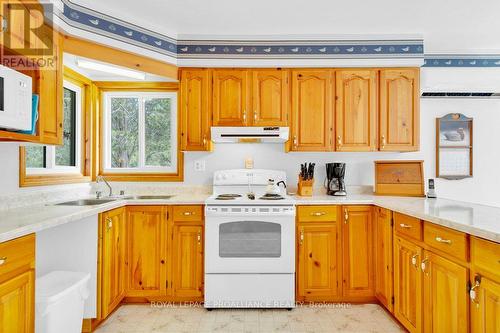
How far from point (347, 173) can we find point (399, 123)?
75 centimetres

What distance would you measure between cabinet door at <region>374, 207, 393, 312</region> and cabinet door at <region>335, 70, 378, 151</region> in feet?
2.39

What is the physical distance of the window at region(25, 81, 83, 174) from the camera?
8.87 ft

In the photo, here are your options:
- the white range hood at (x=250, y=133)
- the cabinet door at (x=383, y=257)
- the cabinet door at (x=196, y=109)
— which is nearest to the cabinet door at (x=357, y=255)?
the cabinet door at (x=383, y=257)

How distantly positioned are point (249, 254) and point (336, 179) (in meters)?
1.25

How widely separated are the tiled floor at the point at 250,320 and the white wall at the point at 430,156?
1.33m

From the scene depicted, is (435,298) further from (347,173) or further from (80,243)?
(80,243)

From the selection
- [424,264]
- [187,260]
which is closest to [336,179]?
[424,264]

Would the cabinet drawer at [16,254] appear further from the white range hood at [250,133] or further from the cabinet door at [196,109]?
the white range hood at [250,133]

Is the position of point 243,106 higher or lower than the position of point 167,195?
higher

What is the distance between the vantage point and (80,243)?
2.24 meters

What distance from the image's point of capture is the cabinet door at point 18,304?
1320 mm

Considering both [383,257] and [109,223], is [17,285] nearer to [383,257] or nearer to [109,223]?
[109,223]

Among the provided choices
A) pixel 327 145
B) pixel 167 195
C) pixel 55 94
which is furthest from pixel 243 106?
pixel 55 94

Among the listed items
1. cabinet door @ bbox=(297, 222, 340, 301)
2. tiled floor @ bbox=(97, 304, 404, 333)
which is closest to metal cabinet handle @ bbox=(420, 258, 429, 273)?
tiled floor @ bbox=(97, 304, 404, 333)
